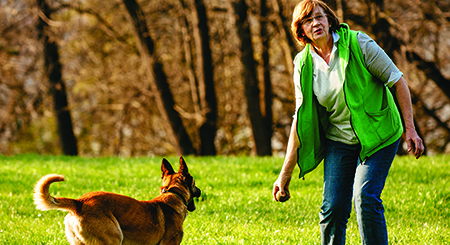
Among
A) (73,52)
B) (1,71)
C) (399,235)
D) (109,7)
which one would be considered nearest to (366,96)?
(399,235)

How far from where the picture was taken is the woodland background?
14344 millimetres

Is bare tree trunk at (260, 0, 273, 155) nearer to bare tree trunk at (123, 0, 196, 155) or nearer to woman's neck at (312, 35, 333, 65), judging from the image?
bare tree trunk at (123, 0, 196, 155)

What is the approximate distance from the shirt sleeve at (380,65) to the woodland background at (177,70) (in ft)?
35.5

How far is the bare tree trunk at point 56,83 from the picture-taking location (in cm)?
1786

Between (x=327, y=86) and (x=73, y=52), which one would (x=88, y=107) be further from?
(x=327, y=86)

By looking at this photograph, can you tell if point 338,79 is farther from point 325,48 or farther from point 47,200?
point 47,200

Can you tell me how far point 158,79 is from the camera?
54.5 ft

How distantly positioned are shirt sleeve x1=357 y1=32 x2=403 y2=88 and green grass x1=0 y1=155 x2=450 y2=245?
2.47 m

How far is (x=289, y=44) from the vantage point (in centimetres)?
1492

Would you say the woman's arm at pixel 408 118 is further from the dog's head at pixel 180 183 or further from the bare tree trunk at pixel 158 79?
the bare tree trunk at pixel 158 79

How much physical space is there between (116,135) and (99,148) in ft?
5.49

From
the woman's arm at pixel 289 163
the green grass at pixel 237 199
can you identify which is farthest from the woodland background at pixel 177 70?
the woman's arm at pixel 289 163

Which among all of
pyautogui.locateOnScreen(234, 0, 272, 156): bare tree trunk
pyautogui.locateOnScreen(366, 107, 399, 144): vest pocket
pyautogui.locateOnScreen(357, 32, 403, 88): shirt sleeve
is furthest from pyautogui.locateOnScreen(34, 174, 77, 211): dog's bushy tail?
pyautogui.locateOnScreen(234, 0, 272, 156): bare tree trunk

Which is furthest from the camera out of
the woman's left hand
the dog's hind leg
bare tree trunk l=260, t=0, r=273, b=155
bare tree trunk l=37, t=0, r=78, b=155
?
bare tree trunk l=37, t=0, r=78, b=155
